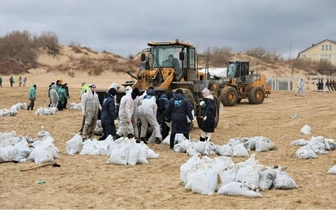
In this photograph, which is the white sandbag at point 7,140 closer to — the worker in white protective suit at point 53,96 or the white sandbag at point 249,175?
the white sandbag at point 249,175

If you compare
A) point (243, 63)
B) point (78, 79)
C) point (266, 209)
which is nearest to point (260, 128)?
point (266, 209)

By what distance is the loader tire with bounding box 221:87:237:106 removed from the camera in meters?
25.8

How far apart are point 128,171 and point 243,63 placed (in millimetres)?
20775

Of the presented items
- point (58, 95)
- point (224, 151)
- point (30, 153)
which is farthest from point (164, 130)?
point (58, 95)

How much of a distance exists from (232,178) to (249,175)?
0.25m

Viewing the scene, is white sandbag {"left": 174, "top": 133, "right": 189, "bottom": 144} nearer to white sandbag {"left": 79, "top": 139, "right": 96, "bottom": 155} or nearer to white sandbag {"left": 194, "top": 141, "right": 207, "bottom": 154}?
white sandbag {"left": 194, "top": 141, "right": 207, "bottom": 154}

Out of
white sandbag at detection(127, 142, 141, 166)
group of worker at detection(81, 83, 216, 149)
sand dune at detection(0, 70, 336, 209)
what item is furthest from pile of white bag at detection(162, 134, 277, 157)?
white sandbag at detection(127, 142, 141, 166)

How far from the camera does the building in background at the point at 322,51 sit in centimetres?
9406

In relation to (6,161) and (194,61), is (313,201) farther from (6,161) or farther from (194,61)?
(194,61)

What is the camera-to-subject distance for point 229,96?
26266 mm

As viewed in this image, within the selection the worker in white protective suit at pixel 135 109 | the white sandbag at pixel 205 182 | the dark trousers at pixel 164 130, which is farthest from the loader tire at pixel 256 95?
the white sandbag at pixel 205 182

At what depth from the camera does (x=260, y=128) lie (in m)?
16.6

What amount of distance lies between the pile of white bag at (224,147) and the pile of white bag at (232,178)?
266cm

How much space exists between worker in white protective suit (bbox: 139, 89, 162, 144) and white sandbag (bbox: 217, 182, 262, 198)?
5034mm
